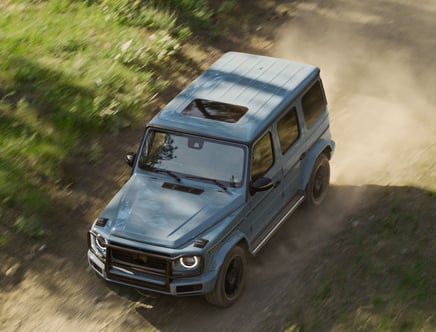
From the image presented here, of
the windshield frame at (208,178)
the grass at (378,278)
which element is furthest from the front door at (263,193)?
the grass at (378,278)

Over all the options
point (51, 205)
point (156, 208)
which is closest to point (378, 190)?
point (156, 208)

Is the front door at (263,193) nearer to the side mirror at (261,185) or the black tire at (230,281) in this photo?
the side mirror at (261,185)

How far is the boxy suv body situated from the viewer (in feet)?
29.4

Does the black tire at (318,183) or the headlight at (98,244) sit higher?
the headlight at (98,244)

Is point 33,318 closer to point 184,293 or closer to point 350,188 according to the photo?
point 184,293

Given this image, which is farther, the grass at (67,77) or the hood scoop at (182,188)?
the grass at (67,77)

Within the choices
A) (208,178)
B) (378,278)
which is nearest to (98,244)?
(208,178)

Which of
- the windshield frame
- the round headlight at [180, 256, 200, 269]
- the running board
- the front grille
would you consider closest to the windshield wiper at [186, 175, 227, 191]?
the windshield frame

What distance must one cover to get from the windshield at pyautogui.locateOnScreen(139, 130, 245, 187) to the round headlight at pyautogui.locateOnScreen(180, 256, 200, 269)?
44.7 inches

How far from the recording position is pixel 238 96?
10328 mm

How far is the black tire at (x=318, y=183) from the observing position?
1113 centimetres

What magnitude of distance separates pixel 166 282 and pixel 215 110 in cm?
228

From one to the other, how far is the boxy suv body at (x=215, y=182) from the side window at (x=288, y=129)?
0.01 m

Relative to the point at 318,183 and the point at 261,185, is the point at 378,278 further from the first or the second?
the point at 318,183
